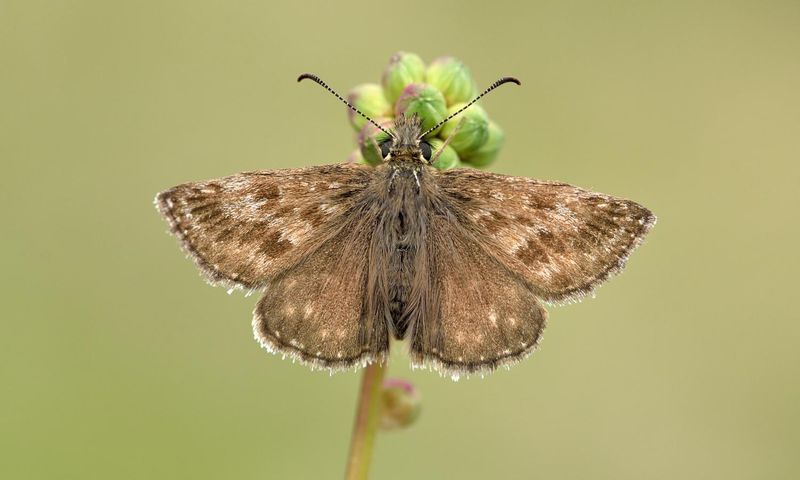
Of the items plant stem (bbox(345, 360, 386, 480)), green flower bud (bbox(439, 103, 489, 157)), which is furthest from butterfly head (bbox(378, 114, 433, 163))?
plant stem (bbox(345, 360, 386, 480))

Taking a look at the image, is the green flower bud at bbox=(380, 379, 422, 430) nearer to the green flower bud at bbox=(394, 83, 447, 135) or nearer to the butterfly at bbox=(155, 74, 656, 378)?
the butterfly at bbox=(155, 74, 656, 378)

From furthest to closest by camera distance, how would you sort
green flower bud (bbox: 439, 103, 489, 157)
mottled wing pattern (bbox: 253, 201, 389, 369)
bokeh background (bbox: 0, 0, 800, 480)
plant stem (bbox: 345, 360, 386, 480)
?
bokeh background (bbox: 0, 0, 800, 480)
green flower bud (bbox: 439, 103, 489, 157)
mottled wing pattern (bbox: 253, 201, 389, 369)
plant stem (bbox: 345, 360, 386, 480)

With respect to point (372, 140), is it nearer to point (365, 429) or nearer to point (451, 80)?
point (451, 80)

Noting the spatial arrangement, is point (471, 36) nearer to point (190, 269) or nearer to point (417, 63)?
point (190, 269)

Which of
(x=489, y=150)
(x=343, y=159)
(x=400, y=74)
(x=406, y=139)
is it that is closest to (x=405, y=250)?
(x=406, y=139)

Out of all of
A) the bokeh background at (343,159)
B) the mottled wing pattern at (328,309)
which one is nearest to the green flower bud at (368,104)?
the mottled wing pattern at (328,309)

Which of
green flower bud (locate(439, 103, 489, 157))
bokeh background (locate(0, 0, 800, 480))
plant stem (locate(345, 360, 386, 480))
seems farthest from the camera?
bokeh background (locate(0, 0, 800, 480))

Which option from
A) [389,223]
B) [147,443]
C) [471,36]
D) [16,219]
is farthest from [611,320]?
[16,219]
